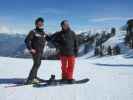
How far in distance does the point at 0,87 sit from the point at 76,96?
290 cm

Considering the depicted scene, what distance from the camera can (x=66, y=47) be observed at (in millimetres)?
12469

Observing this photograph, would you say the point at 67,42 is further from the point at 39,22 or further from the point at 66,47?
the point at 39,22

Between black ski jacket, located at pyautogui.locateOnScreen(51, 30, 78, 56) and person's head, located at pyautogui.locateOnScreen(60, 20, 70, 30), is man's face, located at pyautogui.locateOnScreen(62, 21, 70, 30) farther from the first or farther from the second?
black ski jacket, located at pyautogui.locateOnScreen(51, 30, 78, 56)

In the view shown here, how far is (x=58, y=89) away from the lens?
36.4 feet

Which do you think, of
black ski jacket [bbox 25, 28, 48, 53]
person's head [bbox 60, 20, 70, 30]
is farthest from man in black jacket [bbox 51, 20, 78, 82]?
Answer: black ski jacket [bbox 25, 28, 48, 53]

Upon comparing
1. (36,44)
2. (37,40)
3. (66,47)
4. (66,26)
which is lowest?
(66,47)

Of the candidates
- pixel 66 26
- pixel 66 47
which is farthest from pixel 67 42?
pixel 66 26

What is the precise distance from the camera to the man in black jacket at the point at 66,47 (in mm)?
12320

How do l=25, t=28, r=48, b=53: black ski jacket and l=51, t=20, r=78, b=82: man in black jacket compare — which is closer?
l=25, t=28, r=48, b=53: black ski jacket

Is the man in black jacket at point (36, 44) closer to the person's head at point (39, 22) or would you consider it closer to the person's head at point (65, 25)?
the person's head at point (39, 22)

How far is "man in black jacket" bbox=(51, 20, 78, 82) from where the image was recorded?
40.4 feet

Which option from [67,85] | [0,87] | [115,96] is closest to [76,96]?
[115,96]

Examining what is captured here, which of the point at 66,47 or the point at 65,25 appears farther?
the point at 66,47

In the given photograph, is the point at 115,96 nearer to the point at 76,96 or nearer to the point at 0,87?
the point at 76,96
